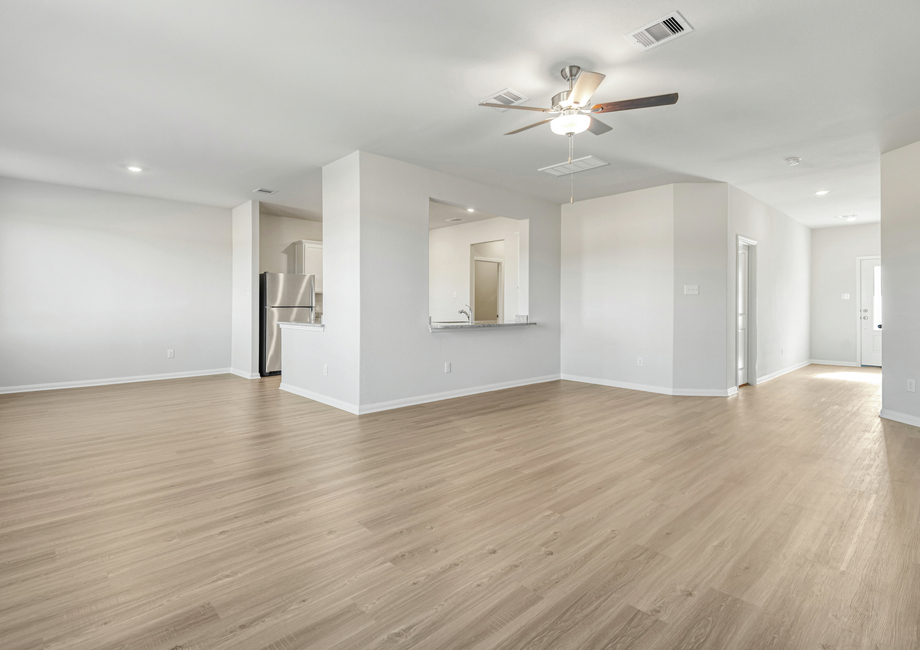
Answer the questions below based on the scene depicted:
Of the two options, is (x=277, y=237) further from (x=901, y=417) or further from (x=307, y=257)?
(x=901, y=417)

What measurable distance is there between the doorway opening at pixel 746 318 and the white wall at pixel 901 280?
1.66 m

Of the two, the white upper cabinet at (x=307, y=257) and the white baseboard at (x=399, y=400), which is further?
the white upper cabinet at (x=307, y=257)

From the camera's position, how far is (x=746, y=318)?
21.6 ft

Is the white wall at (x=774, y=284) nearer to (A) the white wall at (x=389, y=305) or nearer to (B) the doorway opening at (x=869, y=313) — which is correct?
(B) the doorway opening at (x=869, y=313)

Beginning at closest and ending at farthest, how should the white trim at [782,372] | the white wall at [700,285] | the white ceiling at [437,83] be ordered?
1. the white ceiling at [437,83]
2. the white wall at [700,285]
3. the white trim at [782,372]

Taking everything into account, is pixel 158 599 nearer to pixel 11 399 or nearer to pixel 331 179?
pixel 331 179

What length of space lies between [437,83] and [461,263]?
5841mm

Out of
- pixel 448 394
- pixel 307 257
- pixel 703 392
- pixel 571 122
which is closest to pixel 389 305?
pixel 448 394

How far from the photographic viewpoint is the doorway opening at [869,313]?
8.45m

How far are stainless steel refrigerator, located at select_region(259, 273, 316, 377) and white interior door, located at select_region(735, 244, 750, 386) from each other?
6254 mm

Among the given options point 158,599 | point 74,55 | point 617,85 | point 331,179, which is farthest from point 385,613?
point 331,179

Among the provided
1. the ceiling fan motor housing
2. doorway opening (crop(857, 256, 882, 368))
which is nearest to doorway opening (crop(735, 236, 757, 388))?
doorway opening (crop(857, 256, 882, 368))

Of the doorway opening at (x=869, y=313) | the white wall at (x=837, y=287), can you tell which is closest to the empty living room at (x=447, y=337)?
the white wall at (x=837, y=287)

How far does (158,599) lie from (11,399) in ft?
18.2
